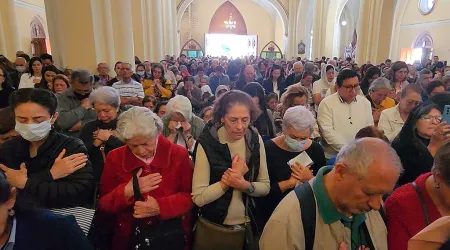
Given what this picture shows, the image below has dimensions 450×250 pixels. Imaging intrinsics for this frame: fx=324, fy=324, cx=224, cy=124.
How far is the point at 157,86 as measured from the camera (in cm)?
630

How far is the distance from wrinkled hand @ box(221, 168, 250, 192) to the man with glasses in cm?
201

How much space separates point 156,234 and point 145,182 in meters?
0.36

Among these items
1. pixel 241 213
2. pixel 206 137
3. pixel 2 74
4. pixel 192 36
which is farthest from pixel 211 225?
pixel 192 36

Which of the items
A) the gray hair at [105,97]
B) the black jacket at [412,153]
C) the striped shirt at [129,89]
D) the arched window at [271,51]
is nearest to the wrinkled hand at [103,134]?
the gray hair at [105,97]

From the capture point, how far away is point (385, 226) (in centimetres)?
Result: 179

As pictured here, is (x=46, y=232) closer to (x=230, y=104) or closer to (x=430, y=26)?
(x=230, y=104)

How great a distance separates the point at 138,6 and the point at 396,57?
754 inches

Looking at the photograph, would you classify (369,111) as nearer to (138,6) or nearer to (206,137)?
(206,137)

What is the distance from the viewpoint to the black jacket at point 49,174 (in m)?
2.01

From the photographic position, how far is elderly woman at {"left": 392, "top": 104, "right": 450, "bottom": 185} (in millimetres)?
2410

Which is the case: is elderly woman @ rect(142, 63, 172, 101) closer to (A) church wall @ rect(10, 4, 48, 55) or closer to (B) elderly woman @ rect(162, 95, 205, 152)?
(B) elderly woman @ rect(162, 95, 205, 152)

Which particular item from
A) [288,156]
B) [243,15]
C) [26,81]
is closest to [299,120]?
[288,156]

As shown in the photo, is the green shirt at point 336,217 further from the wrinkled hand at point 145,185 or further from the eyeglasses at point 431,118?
the eyeglasses at point 431,118

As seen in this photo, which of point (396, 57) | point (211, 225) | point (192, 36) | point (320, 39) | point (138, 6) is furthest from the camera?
point (192, 36)
